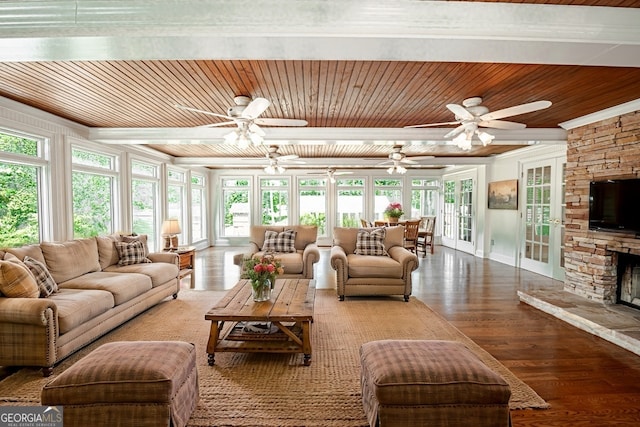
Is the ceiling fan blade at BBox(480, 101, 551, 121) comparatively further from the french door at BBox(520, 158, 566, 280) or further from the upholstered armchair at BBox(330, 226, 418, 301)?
the french door at BBox(520, 158, 566, 280)

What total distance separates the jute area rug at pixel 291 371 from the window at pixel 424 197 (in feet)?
22.7

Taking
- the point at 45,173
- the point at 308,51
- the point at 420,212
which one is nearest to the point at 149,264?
the point at 45,173

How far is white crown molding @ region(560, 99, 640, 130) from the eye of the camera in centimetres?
378

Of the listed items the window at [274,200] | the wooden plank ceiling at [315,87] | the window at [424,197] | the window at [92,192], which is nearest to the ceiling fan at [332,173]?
the window at [274,200]

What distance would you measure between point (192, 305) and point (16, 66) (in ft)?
9.95

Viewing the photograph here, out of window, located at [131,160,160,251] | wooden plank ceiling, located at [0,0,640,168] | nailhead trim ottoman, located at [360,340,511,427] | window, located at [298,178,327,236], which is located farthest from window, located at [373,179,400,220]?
nailhead trim ottoman, located at [360,340,511,427]

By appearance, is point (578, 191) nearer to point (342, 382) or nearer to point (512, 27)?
point (512, 27)

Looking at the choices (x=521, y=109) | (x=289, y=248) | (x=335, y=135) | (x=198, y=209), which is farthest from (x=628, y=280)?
(x=198, y=209)

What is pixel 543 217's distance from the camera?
6.36m

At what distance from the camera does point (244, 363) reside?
9.50 feet

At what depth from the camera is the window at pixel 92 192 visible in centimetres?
495

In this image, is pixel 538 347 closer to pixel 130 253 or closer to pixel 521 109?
pixel 521 109

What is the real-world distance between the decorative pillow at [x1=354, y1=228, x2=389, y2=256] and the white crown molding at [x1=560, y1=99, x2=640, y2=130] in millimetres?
2975

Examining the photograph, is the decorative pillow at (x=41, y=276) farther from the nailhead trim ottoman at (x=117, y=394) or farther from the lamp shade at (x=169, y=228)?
the lamp shade at (x=169, y=228)
